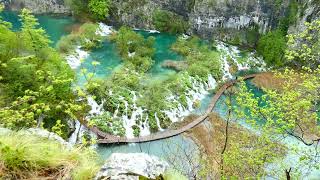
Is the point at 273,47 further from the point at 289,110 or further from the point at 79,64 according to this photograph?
the point at 289,110

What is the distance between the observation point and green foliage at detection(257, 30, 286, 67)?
35125 mm

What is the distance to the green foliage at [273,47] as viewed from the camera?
35.1 metres

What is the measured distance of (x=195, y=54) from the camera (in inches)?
1372

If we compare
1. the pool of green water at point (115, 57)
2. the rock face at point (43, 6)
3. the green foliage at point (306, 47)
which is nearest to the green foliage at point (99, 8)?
the rock face at point (43, 6)

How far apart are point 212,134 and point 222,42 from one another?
16.3 meters

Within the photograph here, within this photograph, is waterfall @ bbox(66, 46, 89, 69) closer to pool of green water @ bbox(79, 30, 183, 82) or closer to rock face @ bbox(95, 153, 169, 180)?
pool of green water @ bbox(79, 30, 183, 82)

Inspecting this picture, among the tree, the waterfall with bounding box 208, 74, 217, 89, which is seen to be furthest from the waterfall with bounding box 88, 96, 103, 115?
the tree

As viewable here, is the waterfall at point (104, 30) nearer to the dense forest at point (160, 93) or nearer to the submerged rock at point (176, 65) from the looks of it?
the dense forest at point (160, 93)

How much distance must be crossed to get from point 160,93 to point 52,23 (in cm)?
1862

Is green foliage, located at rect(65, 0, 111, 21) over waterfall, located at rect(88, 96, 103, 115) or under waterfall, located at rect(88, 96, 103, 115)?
over

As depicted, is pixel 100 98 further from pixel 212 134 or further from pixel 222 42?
pixel 222 42

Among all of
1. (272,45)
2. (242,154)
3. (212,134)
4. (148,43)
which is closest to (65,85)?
(212,134)

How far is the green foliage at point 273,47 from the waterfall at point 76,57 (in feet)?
51.3

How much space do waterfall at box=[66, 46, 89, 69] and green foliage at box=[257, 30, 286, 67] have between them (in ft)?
51.3
